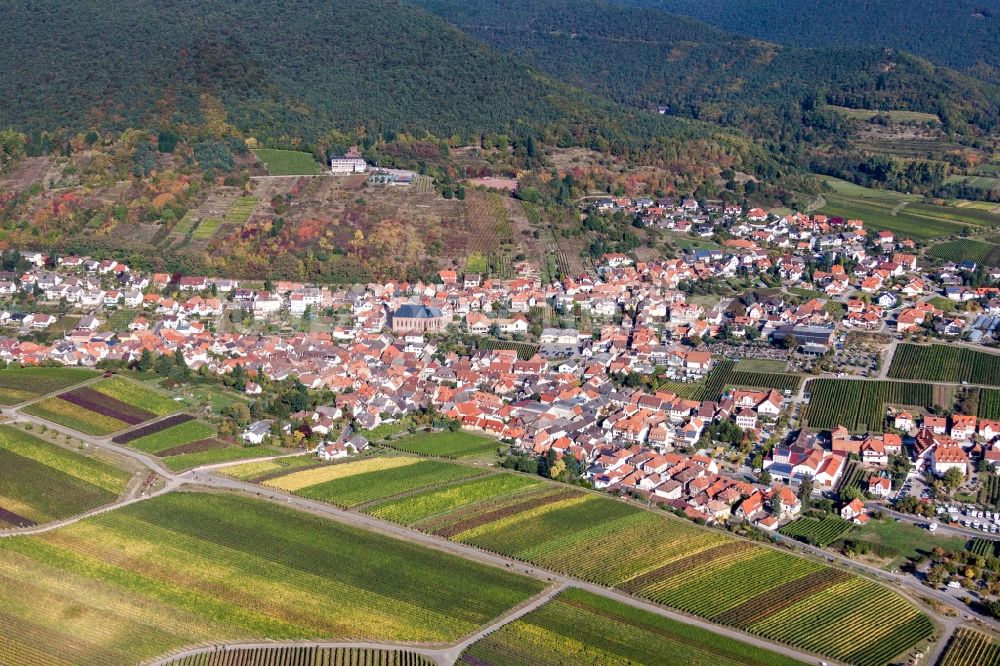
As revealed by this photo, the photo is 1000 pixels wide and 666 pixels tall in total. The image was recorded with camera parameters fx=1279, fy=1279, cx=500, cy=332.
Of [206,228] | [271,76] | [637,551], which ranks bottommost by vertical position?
[637,551]

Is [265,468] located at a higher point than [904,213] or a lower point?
lower

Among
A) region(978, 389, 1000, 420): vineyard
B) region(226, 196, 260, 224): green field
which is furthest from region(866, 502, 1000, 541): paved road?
region(226, 196, 260, 224): green field

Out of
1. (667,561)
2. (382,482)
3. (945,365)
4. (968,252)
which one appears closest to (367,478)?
(382,482)

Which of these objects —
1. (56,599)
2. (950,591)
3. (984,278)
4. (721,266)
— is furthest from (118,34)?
(950,591)

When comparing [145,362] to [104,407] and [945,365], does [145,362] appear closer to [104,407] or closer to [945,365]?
[104,407]

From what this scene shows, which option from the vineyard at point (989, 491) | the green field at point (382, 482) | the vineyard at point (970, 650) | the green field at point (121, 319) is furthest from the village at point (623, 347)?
the vineyard at point (970, 650)

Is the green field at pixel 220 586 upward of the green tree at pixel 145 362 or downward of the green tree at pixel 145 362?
downward

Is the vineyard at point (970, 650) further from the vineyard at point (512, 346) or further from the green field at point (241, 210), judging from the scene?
the green field at point (241, 210)
